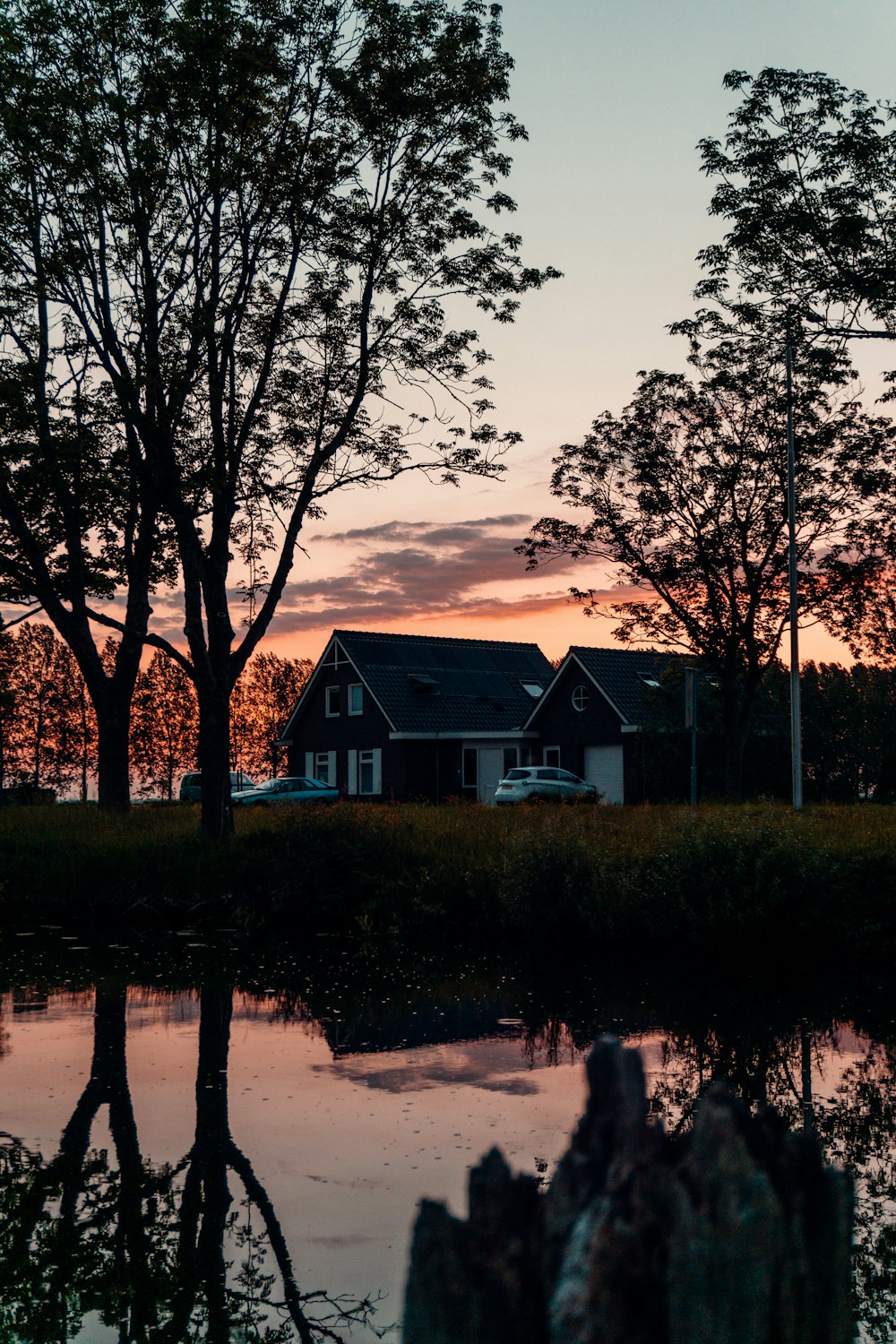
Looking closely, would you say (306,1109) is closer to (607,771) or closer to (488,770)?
(607,771)

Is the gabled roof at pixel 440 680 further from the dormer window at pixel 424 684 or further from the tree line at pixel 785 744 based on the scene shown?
the tree line at pixel 785 744

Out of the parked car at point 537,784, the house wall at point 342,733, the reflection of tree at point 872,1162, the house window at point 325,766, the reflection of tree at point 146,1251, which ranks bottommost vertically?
the reflection of tree at point 146,1251

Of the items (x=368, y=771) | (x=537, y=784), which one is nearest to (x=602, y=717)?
(x=537, y=784)

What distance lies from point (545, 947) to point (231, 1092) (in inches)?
255

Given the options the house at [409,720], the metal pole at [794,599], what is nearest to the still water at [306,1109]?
the metal pole at [794,599]

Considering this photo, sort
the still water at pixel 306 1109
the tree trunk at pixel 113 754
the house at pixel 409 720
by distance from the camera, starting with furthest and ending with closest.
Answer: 1. the house at pixel 409 720
2. the tree trunk at pixel 113 754
3. the still water at pixel 306 1109

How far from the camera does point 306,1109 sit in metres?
7.86

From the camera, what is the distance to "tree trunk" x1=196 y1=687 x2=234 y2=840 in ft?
64.0

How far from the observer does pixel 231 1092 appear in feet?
27.3

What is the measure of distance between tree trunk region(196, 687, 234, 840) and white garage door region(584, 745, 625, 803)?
24629 millimetres

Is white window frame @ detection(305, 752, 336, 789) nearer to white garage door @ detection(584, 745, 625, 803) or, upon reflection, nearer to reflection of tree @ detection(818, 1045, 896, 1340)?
white garage door @ detection(584, 745, 625, 803)

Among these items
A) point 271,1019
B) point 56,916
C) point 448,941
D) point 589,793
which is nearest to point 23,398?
point 56,916

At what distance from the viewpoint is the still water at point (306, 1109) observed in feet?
17.0

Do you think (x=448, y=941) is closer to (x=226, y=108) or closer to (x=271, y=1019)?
(x=271, y=1019)
